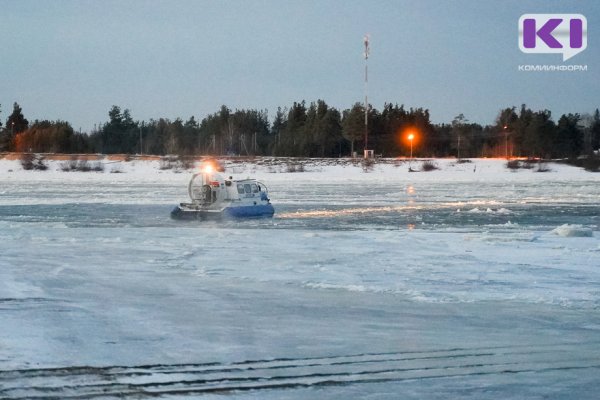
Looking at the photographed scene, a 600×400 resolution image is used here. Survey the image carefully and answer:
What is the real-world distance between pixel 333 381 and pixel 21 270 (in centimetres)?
774

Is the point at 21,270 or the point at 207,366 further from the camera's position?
the point at 21,270

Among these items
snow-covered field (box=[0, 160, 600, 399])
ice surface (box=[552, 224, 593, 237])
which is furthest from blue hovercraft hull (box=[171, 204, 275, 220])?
ice surface (box=[552, 224, 593, 237])

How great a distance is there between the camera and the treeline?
9531 cm

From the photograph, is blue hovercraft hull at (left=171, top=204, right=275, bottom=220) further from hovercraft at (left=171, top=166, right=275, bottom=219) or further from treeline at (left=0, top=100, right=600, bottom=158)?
treeline at (left=0, top=100, right=600, bottom=158)

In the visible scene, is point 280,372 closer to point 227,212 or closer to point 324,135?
point 227,212

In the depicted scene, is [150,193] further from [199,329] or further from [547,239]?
[199,329]

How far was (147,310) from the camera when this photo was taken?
9.55m

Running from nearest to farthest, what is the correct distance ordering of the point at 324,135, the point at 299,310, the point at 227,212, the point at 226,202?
1. the point at 299,310
2. the point at 227,212
3. the point at 226,202
4. the point at 324,135

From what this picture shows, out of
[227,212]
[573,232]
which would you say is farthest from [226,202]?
[573,232]

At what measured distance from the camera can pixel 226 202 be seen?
79.6ft

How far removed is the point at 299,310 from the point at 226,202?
582 inches

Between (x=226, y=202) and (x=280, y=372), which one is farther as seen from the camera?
(x=226, y=202)

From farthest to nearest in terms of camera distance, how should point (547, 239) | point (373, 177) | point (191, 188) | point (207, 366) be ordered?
point (373, 177) < point (191, 188) < point (547, 239) < point (207, 366)

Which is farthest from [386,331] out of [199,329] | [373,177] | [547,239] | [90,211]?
[373,177]
